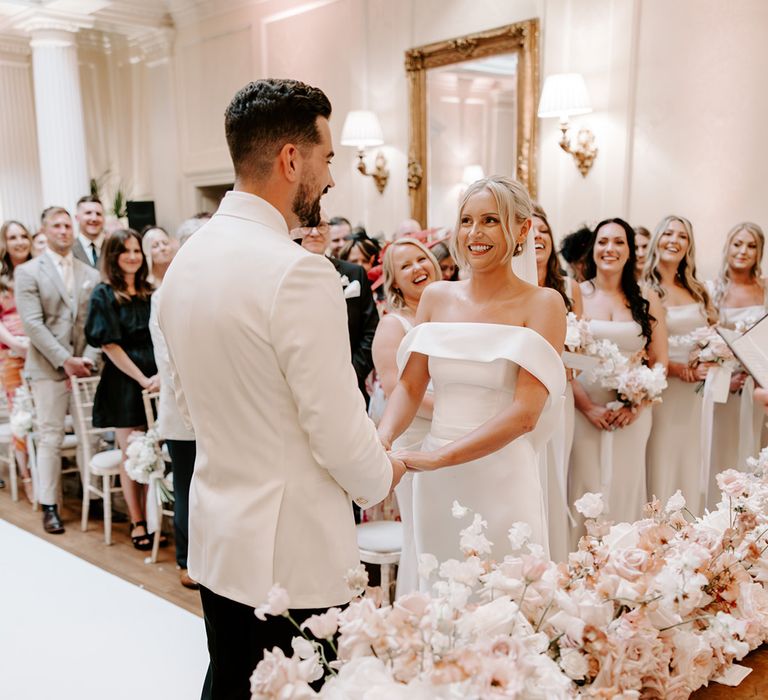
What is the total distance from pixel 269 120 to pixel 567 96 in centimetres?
449

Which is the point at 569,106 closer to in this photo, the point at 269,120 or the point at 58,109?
the point at 269,120

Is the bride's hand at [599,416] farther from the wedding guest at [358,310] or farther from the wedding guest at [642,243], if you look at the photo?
the wedding guest at [642,243]

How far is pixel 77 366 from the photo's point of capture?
4.88 metres

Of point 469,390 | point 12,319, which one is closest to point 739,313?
point 469,390

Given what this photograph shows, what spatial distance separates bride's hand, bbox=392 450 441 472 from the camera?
2.19 m

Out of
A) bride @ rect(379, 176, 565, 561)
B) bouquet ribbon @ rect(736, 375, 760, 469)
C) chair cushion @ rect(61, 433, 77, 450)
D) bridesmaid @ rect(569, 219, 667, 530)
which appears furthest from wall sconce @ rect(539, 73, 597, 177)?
chair cushion @ rect(61, 433, 77, 450)

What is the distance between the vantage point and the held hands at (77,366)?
16.0ft

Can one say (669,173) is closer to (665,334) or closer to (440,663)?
(665,334)

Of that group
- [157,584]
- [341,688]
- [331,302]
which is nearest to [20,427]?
[157,584]

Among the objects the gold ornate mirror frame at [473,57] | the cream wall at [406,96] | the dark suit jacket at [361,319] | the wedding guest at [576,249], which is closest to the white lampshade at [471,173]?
the gold ornate mirror frame at [473,57]

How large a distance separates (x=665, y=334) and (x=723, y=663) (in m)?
2.93

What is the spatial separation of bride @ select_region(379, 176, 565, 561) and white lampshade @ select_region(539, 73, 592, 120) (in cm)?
331

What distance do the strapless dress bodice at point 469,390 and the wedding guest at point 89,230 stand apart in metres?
4.45

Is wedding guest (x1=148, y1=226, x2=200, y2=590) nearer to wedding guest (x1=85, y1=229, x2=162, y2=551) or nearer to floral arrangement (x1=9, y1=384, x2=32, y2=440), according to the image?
wedding guest (x1=85, y1=229, x2=162, y2=551)
